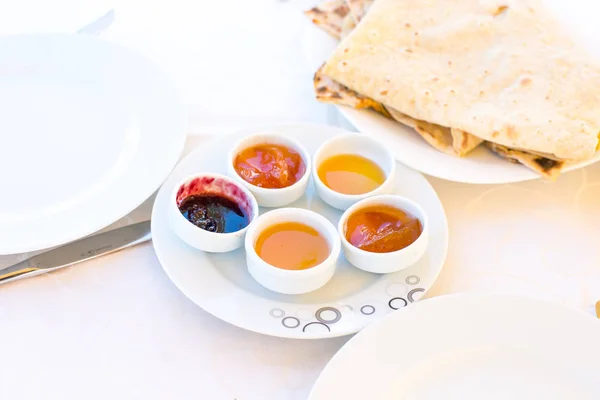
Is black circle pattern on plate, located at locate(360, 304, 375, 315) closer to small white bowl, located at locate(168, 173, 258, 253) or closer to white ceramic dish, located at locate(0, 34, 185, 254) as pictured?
small white bowl, located at locate(168, 173, 258, 253)

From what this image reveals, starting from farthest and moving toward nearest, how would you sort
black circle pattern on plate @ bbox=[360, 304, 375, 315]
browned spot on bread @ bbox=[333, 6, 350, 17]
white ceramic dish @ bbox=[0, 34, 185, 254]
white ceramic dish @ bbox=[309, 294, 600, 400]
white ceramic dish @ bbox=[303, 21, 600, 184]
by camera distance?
browned spot on bread @ bbox=[333, 6, 350, 17] → white ceramic dish @ bbox=[303, 21, 600, 184] → white ceramic dish @ bbox=[0, 34, 185, 254] → black circle pattern on plate @ bbox=[360, 304, 375, 315] → white ceramic dish @ bbox=[309, 294, 600, 400]

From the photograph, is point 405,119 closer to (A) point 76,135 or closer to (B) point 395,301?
(B) point 395,301

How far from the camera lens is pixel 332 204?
1312mm

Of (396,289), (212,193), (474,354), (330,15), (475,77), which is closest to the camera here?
(474,354)

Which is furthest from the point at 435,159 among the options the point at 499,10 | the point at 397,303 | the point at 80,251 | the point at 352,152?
the point at 80,251

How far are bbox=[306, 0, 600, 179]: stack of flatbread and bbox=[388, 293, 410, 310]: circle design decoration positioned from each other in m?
0.41

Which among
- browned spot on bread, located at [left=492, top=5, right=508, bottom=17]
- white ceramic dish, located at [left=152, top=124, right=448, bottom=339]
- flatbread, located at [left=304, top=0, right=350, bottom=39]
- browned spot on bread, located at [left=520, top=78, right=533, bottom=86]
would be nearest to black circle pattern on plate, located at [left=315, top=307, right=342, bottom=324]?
white ceramic dish, located at [left=152, top=124, right=448, bottom=339]

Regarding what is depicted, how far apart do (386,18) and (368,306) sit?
0.80 metres

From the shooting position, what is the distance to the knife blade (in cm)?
118

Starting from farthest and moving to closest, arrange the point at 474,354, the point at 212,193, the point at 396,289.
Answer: the point at 212,193 < the point at 396,289 < the point at 474,354

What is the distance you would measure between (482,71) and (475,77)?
0.10 feet

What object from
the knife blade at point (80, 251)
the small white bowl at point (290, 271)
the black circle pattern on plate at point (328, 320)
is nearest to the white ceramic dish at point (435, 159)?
the small white bowl at point (290, 271)

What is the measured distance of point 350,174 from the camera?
137 cm

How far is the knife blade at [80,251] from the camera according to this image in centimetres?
118
